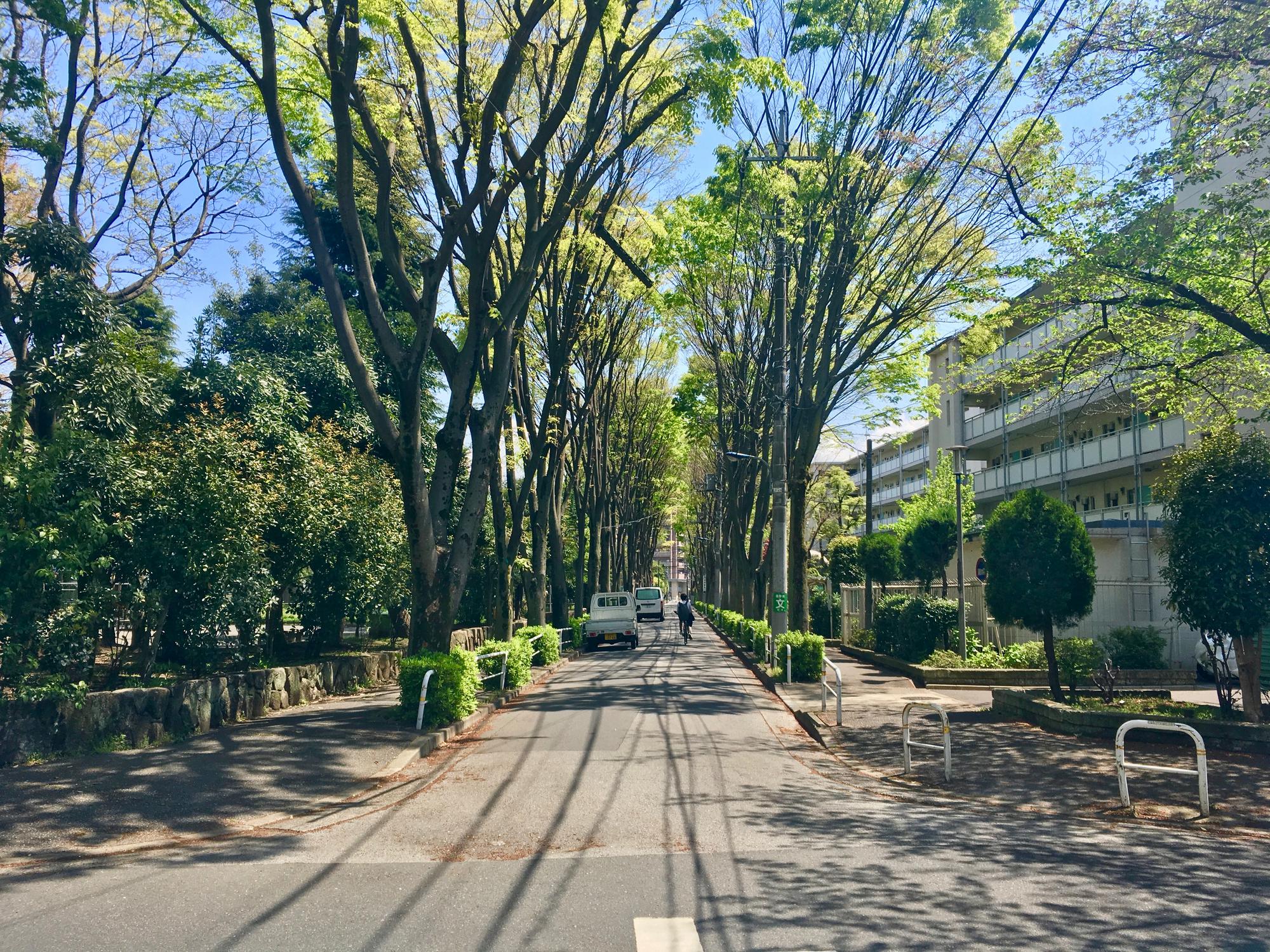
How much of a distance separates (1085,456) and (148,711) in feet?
102

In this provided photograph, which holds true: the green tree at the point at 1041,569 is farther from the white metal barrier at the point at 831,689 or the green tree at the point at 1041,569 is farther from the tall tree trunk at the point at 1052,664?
the white metal barrier at the point at 831,689

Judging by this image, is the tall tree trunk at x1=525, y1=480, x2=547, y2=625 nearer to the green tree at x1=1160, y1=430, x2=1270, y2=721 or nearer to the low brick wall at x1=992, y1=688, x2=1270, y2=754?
the low brick wall at x1=992, y1=688, x2=1270, y2=754

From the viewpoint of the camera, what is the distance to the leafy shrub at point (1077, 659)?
17.0m

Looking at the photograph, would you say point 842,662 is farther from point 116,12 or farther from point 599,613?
point 116,12

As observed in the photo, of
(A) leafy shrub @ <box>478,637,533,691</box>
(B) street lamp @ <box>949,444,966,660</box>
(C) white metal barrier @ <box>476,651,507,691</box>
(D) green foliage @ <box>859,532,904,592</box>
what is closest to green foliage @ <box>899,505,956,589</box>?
(D) green foliage @ <box>859,532,904,592</box>

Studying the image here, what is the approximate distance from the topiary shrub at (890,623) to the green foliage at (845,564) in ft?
25.2

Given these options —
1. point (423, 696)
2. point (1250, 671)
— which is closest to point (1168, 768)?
point (1250, 671)

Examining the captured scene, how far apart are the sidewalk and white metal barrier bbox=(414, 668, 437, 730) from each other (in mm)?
5461

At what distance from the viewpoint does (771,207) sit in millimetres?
18188

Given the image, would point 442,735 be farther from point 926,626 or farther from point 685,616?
point 685,616

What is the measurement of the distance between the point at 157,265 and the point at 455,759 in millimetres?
12527

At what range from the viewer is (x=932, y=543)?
29109 millimetres

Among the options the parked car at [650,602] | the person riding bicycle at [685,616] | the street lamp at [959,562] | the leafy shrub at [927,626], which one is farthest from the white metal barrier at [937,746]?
the parked car at [650,602]

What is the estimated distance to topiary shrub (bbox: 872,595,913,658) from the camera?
982 inches
